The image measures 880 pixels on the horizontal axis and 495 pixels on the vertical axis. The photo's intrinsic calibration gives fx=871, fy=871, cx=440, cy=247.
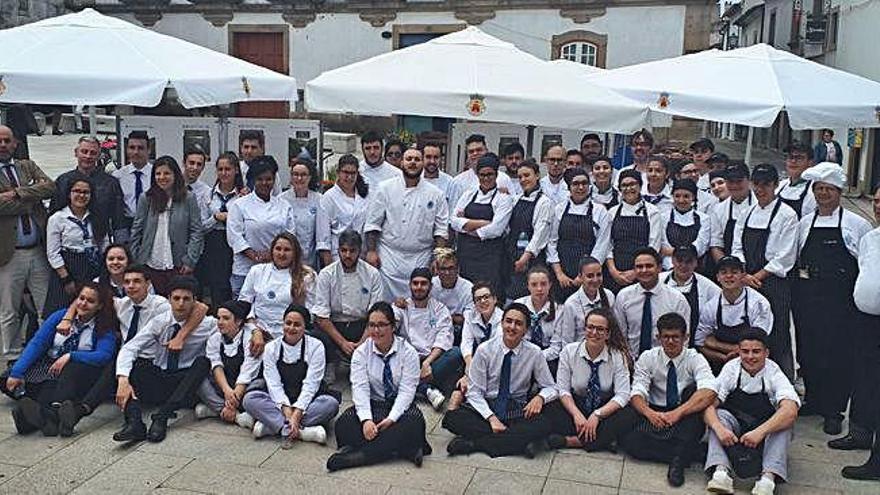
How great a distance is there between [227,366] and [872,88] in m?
5.87

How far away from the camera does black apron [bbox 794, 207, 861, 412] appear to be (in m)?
5.90

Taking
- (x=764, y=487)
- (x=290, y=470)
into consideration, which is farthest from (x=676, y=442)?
(x=290, y=470)

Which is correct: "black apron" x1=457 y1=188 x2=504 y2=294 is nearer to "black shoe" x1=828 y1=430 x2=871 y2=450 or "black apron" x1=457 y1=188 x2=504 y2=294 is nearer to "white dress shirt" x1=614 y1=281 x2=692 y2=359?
"white dress shirt" x1=614 y1=281 x2=692 y2=359

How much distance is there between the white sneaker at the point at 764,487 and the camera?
4.82m

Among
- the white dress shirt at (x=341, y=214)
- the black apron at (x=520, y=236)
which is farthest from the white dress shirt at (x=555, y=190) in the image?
the white dress shirt at (x=341, y=214)

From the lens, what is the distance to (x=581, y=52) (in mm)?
22891

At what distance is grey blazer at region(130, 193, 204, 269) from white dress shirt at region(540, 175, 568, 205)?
282cm

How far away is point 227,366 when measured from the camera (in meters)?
5.95

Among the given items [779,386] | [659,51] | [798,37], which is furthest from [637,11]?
[779,386]

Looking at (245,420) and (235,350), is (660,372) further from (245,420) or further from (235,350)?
(235,350)

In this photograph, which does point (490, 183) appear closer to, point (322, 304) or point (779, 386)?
point (322, 304)

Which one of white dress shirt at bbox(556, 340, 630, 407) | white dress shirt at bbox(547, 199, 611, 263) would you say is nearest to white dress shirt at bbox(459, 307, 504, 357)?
white dress shirt at bbox(556, 340, 630, 407)

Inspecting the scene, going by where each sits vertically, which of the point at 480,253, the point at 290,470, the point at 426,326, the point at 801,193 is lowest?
the point at 290,470

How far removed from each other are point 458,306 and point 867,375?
2823 mm
